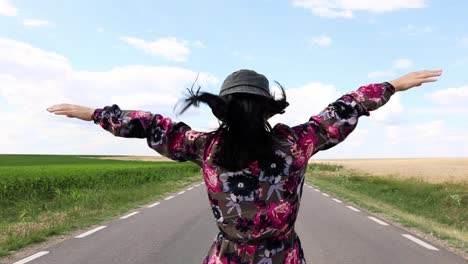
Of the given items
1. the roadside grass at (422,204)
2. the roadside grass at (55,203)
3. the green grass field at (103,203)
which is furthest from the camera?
the roadside grass at (422,204)

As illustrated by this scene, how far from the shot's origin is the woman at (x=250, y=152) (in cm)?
196

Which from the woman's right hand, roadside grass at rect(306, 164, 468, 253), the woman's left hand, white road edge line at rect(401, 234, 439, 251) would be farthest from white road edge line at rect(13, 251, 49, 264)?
roadside grass at rect(306, 164, 468, 253)

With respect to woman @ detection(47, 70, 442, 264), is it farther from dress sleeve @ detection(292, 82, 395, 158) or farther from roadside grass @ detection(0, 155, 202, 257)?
roadside grass @ detection(0, 155, 202, 257)

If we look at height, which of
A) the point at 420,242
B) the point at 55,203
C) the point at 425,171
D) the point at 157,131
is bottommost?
the point at 55,203

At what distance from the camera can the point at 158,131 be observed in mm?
2203

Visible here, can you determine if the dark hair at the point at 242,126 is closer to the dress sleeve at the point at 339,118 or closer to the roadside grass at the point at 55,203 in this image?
the dress sleeve at the point at 339,118

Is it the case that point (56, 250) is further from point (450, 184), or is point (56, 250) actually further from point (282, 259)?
point (450, 184)

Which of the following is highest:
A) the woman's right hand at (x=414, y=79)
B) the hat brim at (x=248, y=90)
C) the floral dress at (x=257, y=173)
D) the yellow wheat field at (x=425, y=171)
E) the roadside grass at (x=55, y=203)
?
the woman's right hand at (x=414, y=79)

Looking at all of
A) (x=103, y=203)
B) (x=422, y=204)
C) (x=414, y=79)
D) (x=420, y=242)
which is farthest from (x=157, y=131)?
(x=422, y=204)

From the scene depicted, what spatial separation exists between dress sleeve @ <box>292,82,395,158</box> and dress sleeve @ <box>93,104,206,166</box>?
43cm

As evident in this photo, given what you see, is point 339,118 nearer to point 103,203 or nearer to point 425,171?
point 103,203

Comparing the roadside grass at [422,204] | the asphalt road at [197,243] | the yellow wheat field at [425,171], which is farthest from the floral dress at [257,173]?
the yellow wheat field at [425,171]

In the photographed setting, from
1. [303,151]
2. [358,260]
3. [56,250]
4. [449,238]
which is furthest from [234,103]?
[449,238]

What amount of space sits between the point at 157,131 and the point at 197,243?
6.85 m
